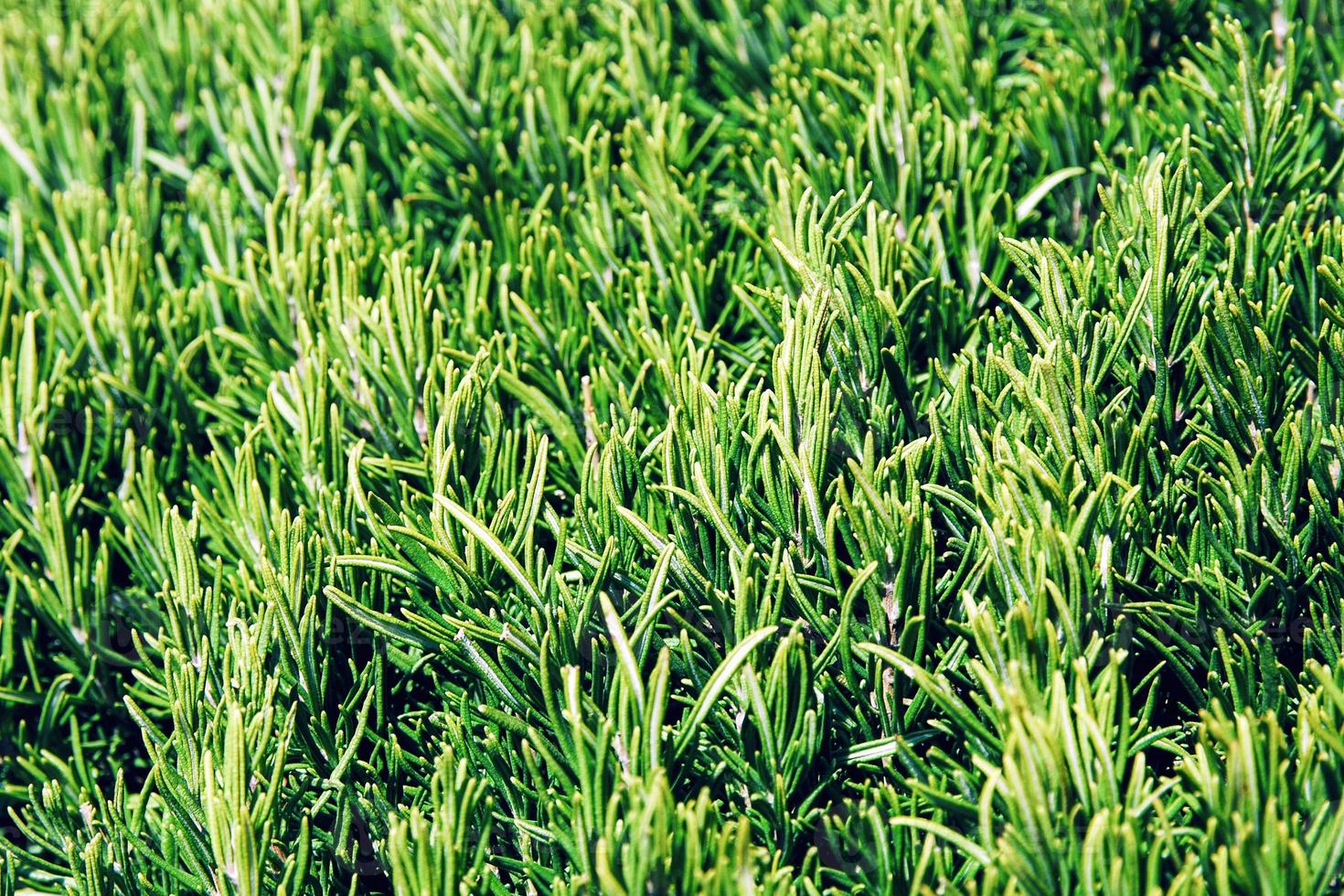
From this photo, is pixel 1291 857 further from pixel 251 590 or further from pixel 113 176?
pixel 113 176

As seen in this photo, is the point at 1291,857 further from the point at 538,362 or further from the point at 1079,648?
the point at 538,362

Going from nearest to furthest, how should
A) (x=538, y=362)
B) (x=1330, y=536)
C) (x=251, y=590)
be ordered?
(x=1330, y=536)
(x=251, y=590)
(x=538, y=362)

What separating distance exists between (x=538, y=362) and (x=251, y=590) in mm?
585

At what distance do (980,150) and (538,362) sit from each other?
0.81 meters

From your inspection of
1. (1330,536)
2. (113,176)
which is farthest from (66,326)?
(1330,536)

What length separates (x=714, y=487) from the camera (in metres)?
1.41

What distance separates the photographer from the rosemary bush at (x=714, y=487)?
3.96ft

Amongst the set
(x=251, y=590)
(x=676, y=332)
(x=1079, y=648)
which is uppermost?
(x=676, y=332)

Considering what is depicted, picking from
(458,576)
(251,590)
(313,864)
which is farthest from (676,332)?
(313,864)

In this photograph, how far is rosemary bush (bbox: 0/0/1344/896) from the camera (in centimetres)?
121

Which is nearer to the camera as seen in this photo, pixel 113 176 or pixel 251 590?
pixel 251 590

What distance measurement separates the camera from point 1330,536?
1.37 metres

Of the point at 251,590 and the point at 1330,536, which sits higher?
the point at 1330,536

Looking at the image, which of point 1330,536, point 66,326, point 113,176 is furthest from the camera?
point 113,176
